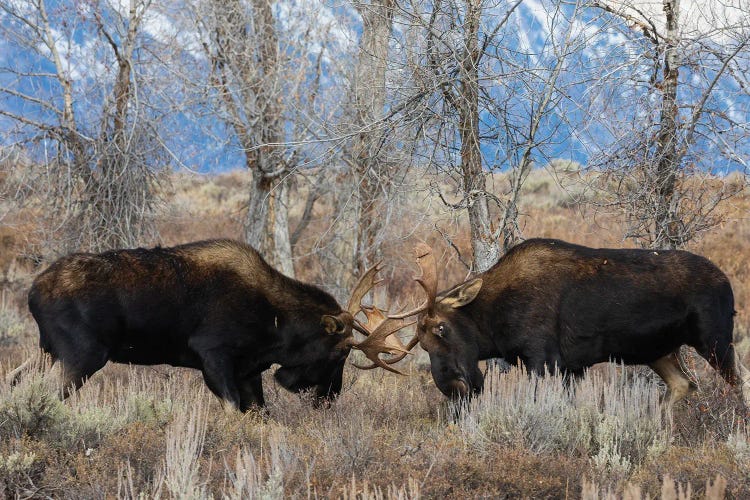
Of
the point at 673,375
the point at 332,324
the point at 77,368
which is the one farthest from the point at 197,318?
the point at 673,375

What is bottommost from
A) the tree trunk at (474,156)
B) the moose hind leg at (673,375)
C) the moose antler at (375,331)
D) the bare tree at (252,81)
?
the moose hind leg at (673,375)

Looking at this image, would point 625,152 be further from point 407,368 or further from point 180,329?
point 180,329

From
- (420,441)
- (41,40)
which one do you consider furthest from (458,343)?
(41,40)

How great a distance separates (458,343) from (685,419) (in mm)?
1992

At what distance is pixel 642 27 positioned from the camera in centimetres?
926

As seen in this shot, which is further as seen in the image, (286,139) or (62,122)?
(286,139)

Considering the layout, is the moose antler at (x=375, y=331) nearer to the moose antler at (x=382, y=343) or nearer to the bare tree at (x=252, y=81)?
the moose antler at (x=382, y=343)

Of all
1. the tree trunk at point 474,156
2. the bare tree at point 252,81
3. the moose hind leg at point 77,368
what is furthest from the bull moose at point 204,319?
the bare tree at point 252,81

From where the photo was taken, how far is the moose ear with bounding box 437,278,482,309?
7.82m

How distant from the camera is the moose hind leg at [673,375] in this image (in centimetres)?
841

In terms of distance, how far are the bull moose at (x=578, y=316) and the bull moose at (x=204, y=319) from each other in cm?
59

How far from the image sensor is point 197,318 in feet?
25.5

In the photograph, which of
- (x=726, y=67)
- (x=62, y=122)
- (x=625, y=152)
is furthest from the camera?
(x=62, y=122)

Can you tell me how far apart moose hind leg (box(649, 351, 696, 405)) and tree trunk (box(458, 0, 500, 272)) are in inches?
83.3
